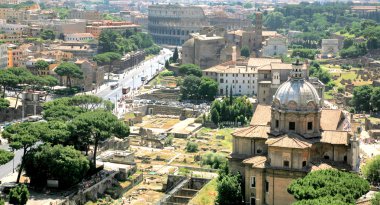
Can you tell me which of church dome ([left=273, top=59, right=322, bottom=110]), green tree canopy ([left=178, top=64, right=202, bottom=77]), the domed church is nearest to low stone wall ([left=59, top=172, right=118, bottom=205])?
the domed church

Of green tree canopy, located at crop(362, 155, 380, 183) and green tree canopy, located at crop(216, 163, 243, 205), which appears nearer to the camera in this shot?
Result: green tree canopy, located at crop(216, 163, 243, 205)

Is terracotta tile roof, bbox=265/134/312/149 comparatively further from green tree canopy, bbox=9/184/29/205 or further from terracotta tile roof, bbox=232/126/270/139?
green tree canopy, bbox=9/184/29/205

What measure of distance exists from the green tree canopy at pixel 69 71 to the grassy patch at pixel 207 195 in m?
57.3

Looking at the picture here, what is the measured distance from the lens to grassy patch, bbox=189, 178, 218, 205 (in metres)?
54.8

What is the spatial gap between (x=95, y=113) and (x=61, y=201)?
41.7 ft

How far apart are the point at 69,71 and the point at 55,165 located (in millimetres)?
56956

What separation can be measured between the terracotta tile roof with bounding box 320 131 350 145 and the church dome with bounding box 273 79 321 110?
2434 millimetres

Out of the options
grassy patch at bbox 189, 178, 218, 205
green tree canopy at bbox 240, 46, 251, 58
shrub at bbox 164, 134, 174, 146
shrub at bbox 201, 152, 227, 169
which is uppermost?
green tree canopy at bbox 240, 46, 251, 58

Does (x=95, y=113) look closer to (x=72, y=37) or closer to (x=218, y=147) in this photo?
(x=218, y=147)

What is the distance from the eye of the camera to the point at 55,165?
57219mm

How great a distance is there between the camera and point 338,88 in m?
114

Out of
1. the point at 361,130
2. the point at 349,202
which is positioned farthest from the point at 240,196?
the point at 361,130

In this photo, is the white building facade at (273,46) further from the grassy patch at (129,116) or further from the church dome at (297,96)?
the church dome at (297,96)

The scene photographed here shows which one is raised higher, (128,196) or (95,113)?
(95,113)
